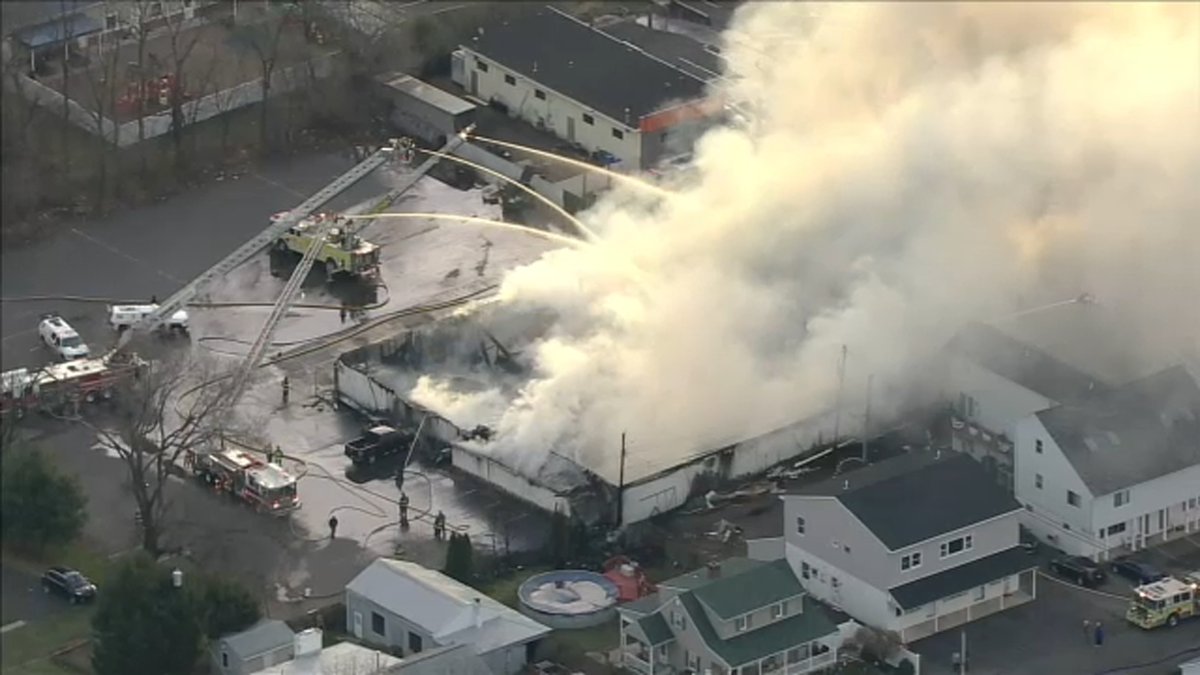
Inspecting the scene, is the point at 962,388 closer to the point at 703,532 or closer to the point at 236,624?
the point at 703,532

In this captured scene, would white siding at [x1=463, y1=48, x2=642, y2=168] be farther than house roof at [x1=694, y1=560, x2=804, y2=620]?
Yes

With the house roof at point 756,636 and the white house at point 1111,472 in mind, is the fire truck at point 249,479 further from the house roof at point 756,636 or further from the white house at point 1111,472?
the white house at point 1111,472

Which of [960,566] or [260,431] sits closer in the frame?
[960,566]

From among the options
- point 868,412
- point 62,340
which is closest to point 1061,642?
point 868,412


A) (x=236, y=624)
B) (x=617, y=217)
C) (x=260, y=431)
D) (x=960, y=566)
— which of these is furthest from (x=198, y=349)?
(x=960, y=566)

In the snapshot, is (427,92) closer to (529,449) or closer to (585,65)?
(585,65)

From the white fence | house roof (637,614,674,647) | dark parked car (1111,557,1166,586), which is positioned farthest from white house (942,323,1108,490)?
the white fence

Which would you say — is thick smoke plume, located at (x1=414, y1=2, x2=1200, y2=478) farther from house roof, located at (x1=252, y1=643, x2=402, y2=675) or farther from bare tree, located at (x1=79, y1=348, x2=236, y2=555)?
house roof, located at (x1=252, y1=643, x2=402, y2=675)
